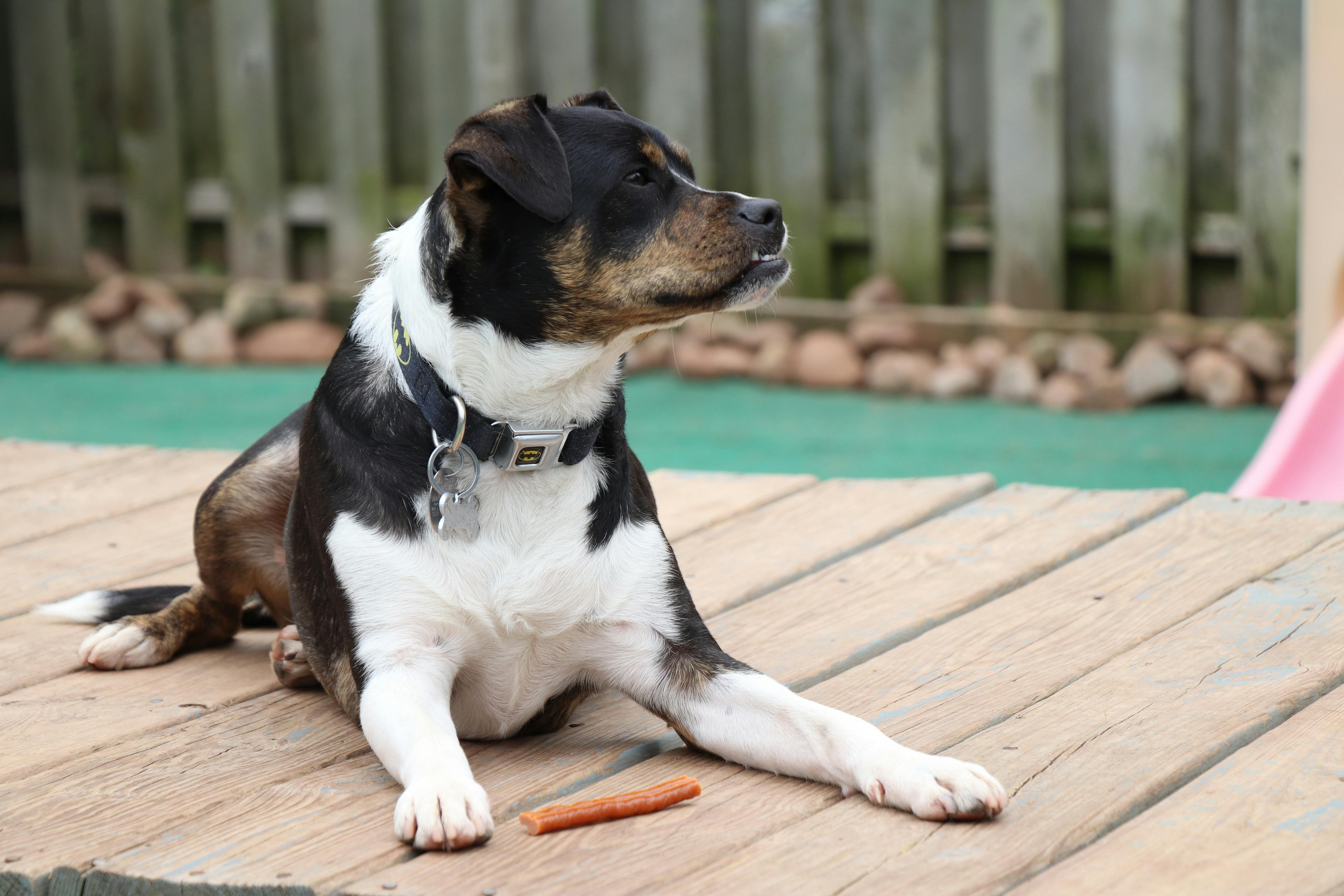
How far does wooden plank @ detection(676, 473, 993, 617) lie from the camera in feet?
10.9

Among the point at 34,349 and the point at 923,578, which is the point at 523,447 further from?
the point at 34,349

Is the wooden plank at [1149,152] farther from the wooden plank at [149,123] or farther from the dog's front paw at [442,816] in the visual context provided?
the dog's front paw at [442,816]

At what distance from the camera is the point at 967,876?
1.94 meters

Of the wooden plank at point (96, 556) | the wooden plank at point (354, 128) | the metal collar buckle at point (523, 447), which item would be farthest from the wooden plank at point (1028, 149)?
the metal collar buckle at point (523, 447)

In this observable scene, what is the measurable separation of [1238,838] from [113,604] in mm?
2167

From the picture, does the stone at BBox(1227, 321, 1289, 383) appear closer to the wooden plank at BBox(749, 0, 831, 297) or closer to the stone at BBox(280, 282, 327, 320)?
the wooden plank at BBox(749, 0, 831, 297)

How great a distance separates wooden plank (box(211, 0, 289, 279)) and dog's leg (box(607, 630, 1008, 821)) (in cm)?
543

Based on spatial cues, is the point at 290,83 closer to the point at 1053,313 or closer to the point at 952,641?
the point at 1053,313

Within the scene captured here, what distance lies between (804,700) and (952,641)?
67cm

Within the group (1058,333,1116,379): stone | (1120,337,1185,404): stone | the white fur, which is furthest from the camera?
(1058,333,1116,379): stone

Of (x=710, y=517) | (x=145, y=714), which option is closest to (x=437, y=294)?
(x=145, y=714)

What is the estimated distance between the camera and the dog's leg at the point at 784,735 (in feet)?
6.90

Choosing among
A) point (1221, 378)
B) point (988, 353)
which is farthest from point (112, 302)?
point (1221, 378)

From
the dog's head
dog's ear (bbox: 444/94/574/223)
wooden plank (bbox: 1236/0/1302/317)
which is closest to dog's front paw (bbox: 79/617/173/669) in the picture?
the dog's head
